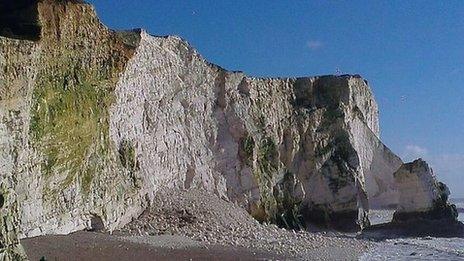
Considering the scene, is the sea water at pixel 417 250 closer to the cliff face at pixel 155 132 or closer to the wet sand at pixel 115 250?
the wet sand at pixel 115 250

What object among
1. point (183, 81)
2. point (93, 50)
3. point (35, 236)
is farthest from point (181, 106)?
point (35, 236)

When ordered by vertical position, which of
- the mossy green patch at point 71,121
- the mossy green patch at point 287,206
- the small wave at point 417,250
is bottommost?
the small wave at point 417,250

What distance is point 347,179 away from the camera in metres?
31.5

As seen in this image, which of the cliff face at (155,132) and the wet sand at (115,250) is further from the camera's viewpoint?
the cliff face at (155,132)

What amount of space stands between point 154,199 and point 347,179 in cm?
1104

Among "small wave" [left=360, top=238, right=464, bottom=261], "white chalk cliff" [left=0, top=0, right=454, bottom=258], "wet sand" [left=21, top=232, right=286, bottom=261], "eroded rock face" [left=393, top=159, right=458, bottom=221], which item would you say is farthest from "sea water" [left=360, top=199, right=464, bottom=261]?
"white chalk cliff" [left=0, top=0, right=454, bottom=258]

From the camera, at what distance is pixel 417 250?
2252 centimetres

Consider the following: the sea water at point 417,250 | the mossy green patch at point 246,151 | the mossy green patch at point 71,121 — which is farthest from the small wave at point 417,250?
the mossy green patch at point 71,121

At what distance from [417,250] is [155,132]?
10.1m

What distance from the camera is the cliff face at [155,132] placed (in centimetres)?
1587

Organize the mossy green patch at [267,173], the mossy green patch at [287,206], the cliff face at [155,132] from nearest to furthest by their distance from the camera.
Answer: the cliff face at [155,132]
the mossy green patch at [267,173]
the mossy green patch at [287,206]

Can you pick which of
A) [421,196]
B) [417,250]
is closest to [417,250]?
[417,250]

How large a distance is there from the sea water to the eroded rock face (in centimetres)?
379

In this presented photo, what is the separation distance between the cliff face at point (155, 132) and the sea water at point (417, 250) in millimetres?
4735
